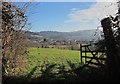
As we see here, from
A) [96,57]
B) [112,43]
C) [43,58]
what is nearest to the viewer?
[112,43]

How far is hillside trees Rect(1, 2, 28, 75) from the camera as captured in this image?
37.4 feet

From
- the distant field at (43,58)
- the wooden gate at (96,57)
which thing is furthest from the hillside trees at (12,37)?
the wooden gate at (96,57)

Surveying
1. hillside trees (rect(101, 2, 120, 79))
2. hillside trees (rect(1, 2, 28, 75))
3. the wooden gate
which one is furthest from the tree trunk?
hillside trees (rect(1, 2, 28, 75))

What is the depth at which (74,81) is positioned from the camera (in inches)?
379

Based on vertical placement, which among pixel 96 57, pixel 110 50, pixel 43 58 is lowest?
pixel 43 58

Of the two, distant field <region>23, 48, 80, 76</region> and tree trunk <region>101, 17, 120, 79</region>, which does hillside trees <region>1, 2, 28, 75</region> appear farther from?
tree trunk <region>101, 17, 120, 79</region>

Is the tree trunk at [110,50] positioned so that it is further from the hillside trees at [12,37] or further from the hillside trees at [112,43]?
the hillside trees at [12,37]

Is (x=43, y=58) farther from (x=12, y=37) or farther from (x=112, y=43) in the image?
(x=112, y=43)

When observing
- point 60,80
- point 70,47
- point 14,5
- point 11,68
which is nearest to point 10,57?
point 11,68

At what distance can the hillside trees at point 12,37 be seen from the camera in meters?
11.4

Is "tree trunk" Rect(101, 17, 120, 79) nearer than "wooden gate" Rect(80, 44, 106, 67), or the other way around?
"tree trunk" Rect(101, 17, 120, 79)

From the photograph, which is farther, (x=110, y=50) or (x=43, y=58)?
(x=43, y=58)

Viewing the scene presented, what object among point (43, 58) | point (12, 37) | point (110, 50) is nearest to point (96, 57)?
point (110, 50)

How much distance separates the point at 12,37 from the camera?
1226 centimetres
